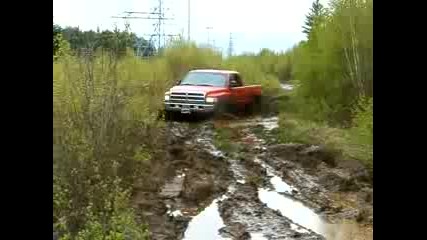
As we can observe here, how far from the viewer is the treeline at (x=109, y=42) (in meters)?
1.46

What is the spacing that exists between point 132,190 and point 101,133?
0.20 m

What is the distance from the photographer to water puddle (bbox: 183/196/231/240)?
166 cm

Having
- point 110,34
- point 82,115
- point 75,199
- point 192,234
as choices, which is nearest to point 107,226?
point 75,199

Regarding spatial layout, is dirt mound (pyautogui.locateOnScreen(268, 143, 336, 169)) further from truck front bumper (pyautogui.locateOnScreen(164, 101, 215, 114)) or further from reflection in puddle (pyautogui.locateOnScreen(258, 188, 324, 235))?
truck front bumper (pyautogui.locateOnScreen(164, 101, 215, 114))

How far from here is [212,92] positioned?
1.70 m

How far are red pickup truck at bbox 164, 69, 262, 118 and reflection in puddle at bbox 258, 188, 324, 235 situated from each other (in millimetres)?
543

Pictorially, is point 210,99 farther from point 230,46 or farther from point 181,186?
point 181,186

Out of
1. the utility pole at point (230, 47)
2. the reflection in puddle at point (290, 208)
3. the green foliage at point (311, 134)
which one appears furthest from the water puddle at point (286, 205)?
the utility pole at point (230, 47)

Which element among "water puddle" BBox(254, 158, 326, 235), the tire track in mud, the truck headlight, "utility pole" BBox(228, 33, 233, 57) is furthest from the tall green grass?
"water puddle" BBox(254, 158, 326, 235)

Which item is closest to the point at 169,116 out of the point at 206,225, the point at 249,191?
the point at 206,225

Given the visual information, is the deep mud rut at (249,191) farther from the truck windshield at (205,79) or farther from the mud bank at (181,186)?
the truck windshield at (205,79)

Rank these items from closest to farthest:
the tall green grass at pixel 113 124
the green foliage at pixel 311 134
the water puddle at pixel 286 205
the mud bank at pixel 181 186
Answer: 1. the tall green grass at pixel 113 124
2. the mud bank at pixel 181 186
3. the green foliage at pixel 311 134
4. the water puddle at pixel 286 205

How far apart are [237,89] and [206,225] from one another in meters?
0.52
